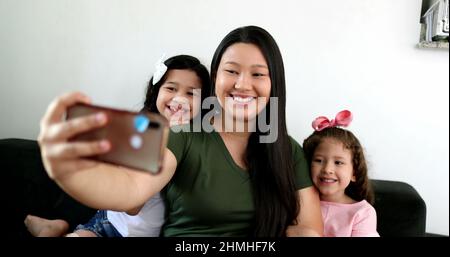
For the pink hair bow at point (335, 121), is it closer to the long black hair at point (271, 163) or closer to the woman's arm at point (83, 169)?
the long black hair at point (271, 163)

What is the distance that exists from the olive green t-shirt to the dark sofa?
0.43 m

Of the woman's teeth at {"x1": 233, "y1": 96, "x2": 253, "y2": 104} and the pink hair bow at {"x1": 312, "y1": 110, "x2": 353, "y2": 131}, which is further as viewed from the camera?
the pink hair bow at {"x1": 312, "y1": 110, "x2": 353, "y2": 131}

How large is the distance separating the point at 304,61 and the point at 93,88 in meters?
0.55

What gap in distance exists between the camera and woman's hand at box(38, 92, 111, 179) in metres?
0.38

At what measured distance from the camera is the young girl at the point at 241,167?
0.70 m

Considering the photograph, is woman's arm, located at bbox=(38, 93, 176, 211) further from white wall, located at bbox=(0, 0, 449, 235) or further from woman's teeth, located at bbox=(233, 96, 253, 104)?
white wall, located at bbox=(0, 0, 449, 235)

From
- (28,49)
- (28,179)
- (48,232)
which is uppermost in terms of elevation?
(28,49)

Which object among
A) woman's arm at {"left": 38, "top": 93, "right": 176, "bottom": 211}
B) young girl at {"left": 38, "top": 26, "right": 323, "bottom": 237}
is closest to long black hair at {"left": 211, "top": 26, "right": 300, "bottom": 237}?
young girl at {"left": 38, "top": 26, "right": 323, "bottom": 237}

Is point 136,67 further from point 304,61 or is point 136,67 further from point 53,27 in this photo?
point 304,61

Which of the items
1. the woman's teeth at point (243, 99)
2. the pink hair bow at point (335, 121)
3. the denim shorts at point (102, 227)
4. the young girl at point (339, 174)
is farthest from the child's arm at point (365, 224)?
the denim shorts at point (102, 227)

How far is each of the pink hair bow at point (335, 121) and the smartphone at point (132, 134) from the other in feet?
1.89

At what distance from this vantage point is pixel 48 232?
2.97ft

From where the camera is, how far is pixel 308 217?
768 millimetres

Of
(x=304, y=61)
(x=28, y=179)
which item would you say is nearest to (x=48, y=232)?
(x=28, y=179)
